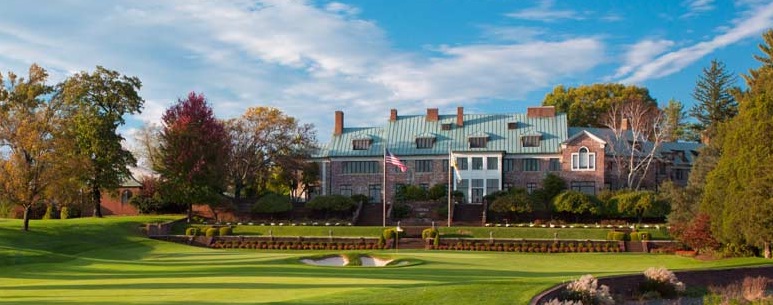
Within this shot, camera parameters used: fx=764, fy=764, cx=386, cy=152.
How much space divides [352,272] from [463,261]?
849 cm

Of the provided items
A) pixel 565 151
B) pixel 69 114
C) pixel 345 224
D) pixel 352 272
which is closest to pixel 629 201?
pixel 565 151

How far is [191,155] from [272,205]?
754 centimetres

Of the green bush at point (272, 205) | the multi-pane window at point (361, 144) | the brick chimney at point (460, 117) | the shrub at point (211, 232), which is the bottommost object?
the shrub at point (211, 232)

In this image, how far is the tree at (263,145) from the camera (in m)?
64.4

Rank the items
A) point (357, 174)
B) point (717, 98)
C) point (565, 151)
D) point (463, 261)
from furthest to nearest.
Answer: point (717, 98) → point (357, 174) → point (565, 151) → point (463, 261)

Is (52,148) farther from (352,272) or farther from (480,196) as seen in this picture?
(480,196)

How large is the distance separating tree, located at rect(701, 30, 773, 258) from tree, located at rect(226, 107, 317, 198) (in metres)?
36.9

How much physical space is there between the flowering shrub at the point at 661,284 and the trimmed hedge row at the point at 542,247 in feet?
61.8

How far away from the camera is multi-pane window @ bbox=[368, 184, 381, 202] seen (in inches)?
2677

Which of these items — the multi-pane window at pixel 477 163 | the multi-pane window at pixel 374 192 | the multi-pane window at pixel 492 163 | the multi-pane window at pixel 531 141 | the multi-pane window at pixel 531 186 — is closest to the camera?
the multi-pane window at pixel 531 186

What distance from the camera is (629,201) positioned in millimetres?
53625

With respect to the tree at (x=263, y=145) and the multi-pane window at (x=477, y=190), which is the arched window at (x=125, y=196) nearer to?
the tree at (x=263, y=145)

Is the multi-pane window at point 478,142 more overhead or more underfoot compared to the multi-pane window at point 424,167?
more overhead

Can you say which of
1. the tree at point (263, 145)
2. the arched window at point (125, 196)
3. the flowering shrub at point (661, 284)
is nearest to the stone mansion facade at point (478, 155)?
the tree at point (263, 145)
